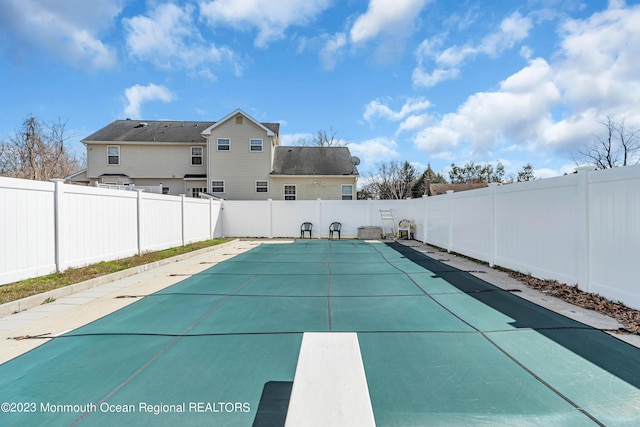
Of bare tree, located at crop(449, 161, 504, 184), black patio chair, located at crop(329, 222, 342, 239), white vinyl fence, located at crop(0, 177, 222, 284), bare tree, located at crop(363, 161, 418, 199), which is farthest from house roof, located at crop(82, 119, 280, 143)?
bare tree, located at crop(449, 161, 504, 184)

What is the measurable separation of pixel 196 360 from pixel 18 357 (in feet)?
5.69

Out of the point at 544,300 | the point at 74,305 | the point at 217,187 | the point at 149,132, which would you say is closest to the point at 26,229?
the point at 74,305

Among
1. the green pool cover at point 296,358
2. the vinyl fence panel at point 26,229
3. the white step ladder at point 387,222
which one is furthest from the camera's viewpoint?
the white step ladder at point 387,222

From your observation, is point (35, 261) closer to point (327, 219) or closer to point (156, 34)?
point (156, 34)

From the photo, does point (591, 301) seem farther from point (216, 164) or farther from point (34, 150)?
point (34, 150)

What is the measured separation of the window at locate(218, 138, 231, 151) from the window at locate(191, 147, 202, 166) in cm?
214

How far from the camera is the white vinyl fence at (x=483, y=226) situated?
4.15 m

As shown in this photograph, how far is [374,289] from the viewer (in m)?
5.47

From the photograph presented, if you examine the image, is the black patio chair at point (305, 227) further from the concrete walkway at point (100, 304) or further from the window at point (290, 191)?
the concrete walkway at point (100, 304)

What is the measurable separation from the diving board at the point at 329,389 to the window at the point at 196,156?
2024cm

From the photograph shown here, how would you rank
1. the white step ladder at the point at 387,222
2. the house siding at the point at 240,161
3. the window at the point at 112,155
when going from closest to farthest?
the white step ladder at the point at 387,222, the house siding at the point at 240,161, the window at the point at 112,155

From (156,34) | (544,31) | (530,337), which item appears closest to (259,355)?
(530,337)

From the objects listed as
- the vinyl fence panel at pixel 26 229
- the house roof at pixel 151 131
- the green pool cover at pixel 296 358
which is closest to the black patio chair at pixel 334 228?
the house roof at pixel 151 131

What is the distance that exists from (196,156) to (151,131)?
3704 mm
